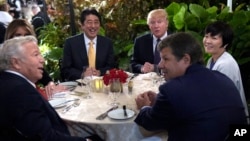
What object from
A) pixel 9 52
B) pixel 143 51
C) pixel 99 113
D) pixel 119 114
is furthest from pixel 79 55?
pixel 9 52

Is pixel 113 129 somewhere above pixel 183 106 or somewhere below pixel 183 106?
below

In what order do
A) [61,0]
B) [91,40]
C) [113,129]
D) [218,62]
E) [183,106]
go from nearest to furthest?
[183,106] → [113,129] → [218,62] → [91,40] → [61,0]

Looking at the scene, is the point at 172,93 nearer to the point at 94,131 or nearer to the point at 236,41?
the point at 94,131

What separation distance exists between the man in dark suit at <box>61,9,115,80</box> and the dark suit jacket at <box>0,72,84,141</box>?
179cm

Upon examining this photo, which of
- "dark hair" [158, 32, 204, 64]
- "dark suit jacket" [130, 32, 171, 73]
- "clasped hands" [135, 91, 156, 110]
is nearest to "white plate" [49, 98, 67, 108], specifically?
"clasped hands" [135, 91, 156, 110]

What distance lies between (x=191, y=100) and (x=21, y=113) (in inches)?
34.4

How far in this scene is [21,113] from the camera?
1.63m

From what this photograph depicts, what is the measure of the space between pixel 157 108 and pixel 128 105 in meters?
0.60

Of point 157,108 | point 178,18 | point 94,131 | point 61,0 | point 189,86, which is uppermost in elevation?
point 61,0

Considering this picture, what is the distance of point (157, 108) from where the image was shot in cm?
174

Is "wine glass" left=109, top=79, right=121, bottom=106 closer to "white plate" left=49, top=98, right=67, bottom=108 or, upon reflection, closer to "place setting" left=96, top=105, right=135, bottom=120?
"place setting" left=96, top=105, right=135, bottom=120

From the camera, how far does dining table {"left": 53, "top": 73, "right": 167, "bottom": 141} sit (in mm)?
2086

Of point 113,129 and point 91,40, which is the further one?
point 91,40

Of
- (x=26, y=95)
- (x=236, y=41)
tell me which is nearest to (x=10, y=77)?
(x=26, y=95)
